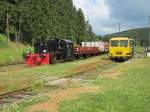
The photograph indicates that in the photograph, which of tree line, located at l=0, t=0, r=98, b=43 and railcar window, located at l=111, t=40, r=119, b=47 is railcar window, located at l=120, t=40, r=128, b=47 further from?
tree line, located at l=0, t=0, r=98, b=43

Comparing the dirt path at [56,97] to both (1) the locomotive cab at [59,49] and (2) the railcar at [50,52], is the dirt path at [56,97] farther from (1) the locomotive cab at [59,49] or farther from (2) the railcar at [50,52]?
(1) the locomotive cab at [59,49]

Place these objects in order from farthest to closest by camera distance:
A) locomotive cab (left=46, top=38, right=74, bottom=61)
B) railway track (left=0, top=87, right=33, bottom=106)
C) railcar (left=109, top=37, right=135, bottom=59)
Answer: railcar (left=109, top=37, right=135, bottom=59), locomotive cab (left=46, top=38, right=74, bottom=61), railway track (left=0, top=87, right=33, bottom=106)

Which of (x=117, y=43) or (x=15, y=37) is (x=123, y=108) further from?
(x=15, y=37)

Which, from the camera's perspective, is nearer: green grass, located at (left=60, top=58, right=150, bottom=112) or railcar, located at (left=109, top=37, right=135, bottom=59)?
green grass, located at (left=60, top=58, right=150, bottom=112)

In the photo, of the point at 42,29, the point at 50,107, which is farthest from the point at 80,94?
the point at 42,29

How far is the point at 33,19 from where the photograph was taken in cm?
7550

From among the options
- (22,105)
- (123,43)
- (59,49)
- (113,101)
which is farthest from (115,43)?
(22,105)

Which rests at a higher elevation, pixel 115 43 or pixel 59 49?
pixel 115 43

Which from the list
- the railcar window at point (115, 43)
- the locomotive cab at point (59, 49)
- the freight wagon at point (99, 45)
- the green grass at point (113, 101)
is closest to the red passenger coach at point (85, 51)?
the freight wagon at point (99, 45)

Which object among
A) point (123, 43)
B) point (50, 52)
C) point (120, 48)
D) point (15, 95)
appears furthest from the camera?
point (123, 43)

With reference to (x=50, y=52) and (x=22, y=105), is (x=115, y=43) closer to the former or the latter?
(x=50, y=52)

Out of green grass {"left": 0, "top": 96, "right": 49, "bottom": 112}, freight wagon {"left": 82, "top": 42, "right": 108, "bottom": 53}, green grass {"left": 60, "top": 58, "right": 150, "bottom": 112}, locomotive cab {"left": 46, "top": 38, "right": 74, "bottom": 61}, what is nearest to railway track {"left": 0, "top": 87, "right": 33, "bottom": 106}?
Result: green grass {"left": 0, "top": 96, "right": 49, "bottom": 112}

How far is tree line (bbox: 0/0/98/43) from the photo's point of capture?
69000 mm

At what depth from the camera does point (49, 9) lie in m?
82.0
